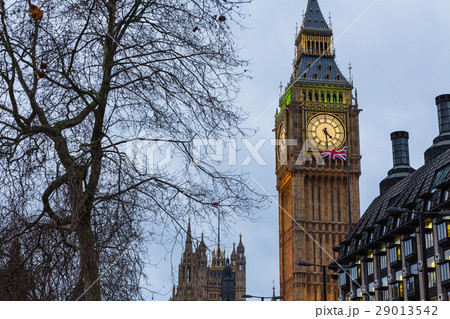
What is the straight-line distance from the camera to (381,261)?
7062 cm

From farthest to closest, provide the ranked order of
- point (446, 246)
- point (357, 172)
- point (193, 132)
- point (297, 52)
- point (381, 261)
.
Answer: point (297, 52) → point (357, 172) → point (381, 261) → point (446, 246) → point (193, 132)

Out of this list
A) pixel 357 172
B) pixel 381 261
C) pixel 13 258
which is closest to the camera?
pixel 13 258

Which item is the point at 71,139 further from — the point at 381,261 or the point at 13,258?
the point at 381,261

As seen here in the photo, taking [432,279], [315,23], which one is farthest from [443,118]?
[432,279]

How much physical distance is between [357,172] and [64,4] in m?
100.0

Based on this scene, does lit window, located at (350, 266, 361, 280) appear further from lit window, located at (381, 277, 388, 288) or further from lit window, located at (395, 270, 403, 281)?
lit window, located at (395, 270, 403, 281)

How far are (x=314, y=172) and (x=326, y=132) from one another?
656cm

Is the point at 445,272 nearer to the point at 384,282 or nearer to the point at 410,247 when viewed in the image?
the point at 410,247

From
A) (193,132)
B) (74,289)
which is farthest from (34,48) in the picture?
(74,289)

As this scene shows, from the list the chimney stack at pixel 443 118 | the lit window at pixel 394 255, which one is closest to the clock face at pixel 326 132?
the chimney stack at pixel 443 118

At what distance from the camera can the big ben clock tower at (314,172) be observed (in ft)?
344

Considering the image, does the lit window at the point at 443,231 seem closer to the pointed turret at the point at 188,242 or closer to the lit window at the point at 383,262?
the lit window at the point at 383,262

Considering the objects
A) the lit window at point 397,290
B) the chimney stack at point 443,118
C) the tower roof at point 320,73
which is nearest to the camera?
the lit window at point 397,290

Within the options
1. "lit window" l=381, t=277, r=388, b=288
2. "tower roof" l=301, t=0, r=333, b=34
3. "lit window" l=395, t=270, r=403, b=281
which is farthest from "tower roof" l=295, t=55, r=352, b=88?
"lit window" l=395, t=270, r=403, b=281
